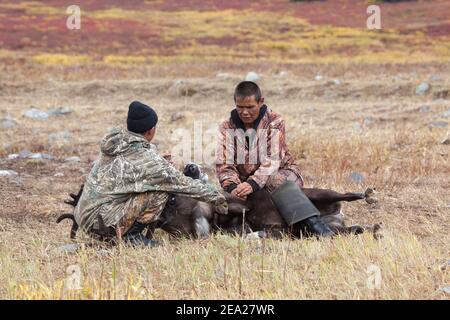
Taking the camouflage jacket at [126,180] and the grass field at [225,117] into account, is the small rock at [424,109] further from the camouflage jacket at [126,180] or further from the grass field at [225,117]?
the camouflage jacket at [126,180]

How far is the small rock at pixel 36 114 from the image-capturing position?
16.0 metres

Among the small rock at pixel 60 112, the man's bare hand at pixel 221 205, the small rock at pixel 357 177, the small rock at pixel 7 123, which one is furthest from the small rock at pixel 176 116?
the man's bare hand at pixel 221 205

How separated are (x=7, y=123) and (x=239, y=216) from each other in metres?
8.49

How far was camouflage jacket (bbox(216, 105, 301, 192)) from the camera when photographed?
730 cm

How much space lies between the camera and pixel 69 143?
13.1m

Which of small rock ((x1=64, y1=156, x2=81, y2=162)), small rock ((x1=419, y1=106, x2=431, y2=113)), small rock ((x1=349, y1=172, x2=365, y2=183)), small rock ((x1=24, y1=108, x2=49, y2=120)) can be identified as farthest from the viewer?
small rock ((x1=24, y1=108, x2=49, y2=120))

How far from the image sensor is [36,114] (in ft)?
52.7

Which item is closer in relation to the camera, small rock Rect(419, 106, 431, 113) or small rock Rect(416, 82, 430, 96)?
small rock Rect(419, 106, 431, 113)

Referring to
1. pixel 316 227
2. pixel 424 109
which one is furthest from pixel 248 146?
pixel 424 109

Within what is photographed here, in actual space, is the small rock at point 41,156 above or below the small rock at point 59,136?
below

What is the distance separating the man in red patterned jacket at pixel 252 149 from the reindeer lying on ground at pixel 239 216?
0.15 meters

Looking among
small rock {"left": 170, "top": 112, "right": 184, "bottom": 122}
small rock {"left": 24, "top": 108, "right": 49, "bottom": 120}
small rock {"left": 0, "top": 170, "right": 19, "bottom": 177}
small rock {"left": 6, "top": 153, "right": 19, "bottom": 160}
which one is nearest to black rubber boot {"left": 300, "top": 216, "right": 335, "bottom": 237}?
small rock {"left": 0, "top": 170, "right": 19, "bottom": 177}

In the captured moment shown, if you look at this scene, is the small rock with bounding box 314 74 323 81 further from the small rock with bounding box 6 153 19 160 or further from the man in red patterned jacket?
the man in red patterned jacket

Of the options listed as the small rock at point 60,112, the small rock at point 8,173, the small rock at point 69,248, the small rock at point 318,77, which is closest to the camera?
the small rock at point 69,248
